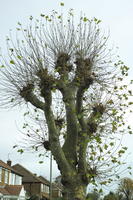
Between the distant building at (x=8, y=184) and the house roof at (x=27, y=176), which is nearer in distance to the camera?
the distant building at (x=8, y=184)

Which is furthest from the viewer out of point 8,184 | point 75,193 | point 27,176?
point 27,176

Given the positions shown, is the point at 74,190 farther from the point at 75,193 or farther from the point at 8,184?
the point at 8,184

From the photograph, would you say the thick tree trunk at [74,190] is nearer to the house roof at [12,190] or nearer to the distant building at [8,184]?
the distant building at [8,184]

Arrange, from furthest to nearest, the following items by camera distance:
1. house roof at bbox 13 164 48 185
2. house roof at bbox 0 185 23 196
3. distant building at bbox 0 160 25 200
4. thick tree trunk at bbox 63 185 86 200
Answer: house roof at bbox 13 164 48 185 < house roof at bbox 0 185 23 196 < distant building at bbox 0 160 25 200 < thick tree trunk at bbox 63 185 86 200

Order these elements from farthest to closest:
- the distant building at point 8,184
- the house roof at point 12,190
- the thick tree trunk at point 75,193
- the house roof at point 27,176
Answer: the house roof at point 27,176, the house roof at point 12,190, the distant building at point 8,184, the thick tree trunk at point 75,193

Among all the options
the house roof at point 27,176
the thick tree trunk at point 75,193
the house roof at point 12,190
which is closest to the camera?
the thick tree trunk at point 75,193

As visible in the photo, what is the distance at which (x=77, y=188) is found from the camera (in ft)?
24.6

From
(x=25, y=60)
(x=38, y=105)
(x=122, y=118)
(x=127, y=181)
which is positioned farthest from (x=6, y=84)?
(x=127, y=181)

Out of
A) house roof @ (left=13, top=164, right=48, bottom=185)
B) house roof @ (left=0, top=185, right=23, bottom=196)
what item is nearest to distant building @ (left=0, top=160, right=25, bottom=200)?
house roof @ (left=0, top=185, right=23, bottom=196)

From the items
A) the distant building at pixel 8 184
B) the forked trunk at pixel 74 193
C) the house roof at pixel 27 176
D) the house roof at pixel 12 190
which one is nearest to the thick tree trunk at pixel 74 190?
the forked trunk at pixel 74 193

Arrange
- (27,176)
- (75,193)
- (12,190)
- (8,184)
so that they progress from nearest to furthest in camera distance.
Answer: (75,193)
(12,190)
(8,184)
(27,176)

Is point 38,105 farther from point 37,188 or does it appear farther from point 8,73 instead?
point 37,188

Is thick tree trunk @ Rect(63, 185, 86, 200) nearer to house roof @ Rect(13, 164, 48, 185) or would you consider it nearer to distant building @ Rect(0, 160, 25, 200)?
distant building @ Rect(0, 160, 25, 200)

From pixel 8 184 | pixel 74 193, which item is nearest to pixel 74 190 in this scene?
pixel 74 193
